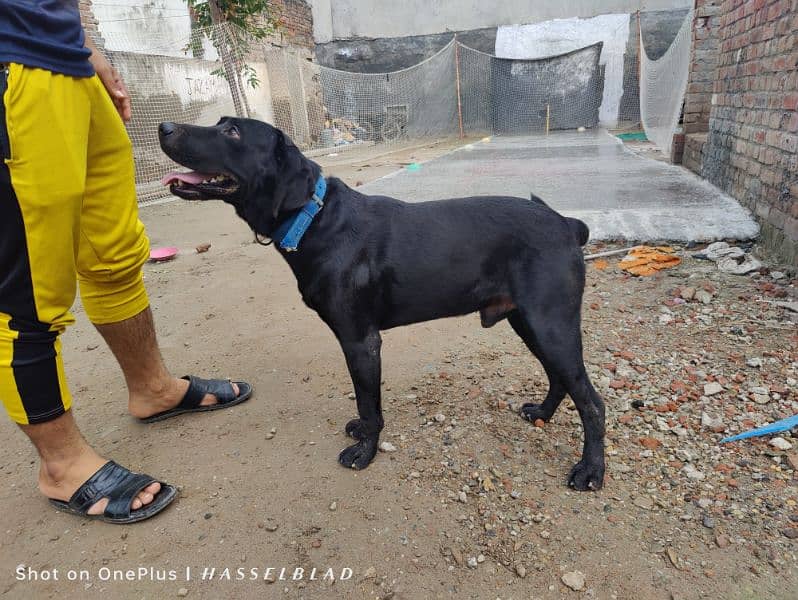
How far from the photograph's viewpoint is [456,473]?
1.93 m

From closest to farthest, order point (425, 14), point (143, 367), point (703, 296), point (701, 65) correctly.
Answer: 1. point (143, 367)
2. point (703, 296)
3. point (701, 65)
4. point (425, 14)

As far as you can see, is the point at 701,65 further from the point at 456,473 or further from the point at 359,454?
the point at 359,454

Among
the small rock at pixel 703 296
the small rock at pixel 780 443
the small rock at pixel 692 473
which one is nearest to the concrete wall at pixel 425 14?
the small rock at pixel 703 296

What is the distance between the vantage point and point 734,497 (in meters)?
1.73

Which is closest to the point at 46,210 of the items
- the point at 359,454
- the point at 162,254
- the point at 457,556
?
the point at 359,454

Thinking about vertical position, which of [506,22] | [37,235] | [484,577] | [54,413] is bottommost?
[484,577]

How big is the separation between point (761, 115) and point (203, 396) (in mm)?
4562

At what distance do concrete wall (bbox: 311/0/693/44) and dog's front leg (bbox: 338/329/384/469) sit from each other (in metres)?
19.2

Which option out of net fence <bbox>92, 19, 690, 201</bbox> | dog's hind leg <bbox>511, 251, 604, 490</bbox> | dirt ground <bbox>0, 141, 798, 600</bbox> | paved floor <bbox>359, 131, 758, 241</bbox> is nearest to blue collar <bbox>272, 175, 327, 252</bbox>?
dog's hind leg <bbox>511, 251, 604, 490</bbox>

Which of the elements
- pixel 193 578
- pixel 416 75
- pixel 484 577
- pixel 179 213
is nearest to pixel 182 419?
pixel 193 578

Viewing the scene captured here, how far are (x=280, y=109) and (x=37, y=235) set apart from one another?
13.7m

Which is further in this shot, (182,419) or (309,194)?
(182,419)

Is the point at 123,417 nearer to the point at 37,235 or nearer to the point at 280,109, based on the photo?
the point at 37,235

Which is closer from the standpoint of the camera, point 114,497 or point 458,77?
point 114,497
